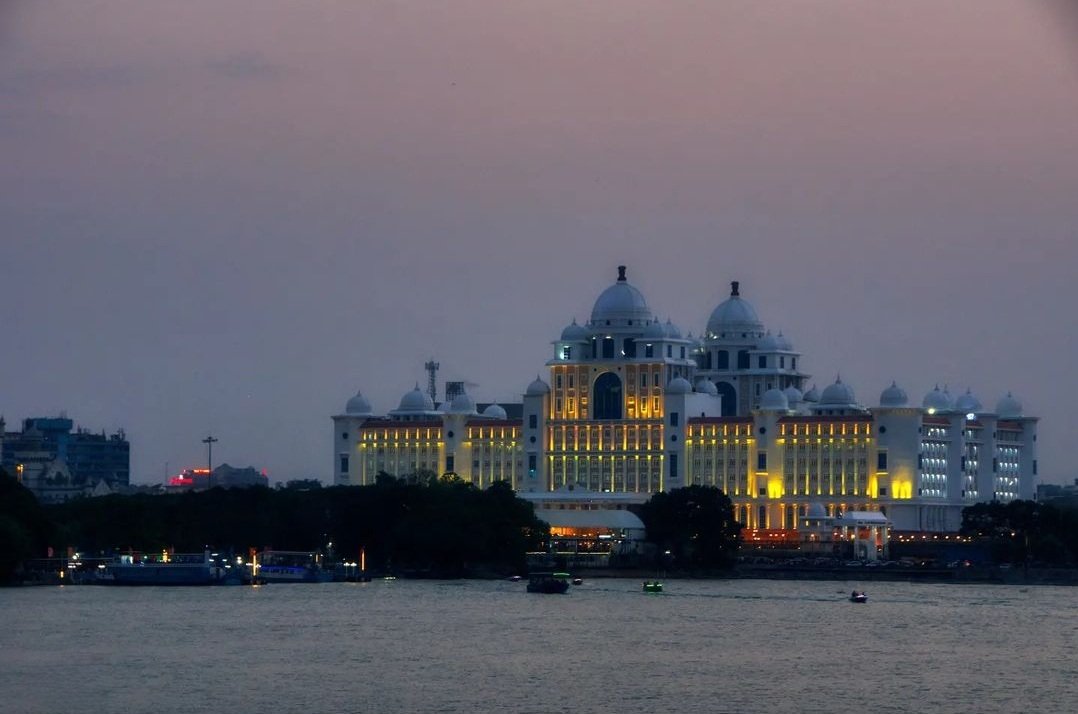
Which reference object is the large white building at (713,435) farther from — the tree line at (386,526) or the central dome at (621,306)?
the tree line at (386,526)

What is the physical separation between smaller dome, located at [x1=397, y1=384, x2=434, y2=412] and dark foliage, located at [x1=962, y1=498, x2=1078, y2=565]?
47.7m

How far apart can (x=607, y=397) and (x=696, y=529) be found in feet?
98.4

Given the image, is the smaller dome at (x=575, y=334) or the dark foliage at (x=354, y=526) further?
the smaller dome at (x=575, y=334)

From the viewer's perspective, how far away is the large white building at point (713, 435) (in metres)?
173

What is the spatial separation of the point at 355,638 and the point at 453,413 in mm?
98824

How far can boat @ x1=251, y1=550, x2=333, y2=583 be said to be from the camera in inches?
5384

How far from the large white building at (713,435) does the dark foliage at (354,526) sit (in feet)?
83.9

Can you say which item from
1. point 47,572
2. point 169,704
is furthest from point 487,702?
point 47,572

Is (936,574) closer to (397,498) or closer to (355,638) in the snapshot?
(397,498)

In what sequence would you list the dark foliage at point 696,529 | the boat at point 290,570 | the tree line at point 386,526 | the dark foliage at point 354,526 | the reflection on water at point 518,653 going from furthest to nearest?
the dark foliage at point 696,529 → the tree line at point 386,526 → the dark foliage at point 354,526 → the boat at point 290,570 → the reflection on water at point 518,653

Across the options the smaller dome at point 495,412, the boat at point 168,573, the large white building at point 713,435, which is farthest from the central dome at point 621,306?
the boat at point 168,573

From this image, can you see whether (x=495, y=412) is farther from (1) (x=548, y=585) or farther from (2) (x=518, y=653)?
(2) (x=518, y=653)

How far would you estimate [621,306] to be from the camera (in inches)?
7116

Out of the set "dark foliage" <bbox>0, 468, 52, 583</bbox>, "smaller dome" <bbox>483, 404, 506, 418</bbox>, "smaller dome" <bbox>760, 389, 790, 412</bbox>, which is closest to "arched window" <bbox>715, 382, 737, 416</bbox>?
"smaller dome" <bbox>760, 389, 790, 412</bbox>
